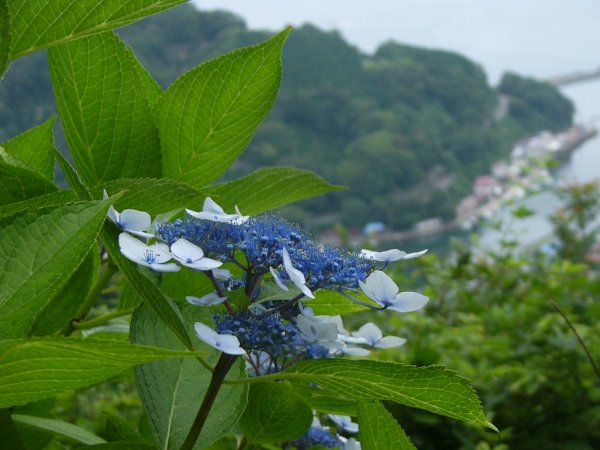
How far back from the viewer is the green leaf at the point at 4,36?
274mm

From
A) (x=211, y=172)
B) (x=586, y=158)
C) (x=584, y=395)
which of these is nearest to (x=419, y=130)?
(x=586, y=158)

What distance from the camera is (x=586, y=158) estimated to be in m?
7.67

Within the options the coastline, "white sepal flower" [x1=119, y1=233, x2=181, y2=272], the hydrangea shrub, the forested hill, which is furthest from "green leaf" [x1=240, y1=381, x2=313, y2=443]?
the forested hill

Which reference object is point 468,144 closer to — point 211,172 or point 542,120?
point 542,120

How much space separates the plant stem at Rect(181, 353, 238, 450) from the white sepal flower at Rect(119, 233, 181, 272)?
49 millimetres

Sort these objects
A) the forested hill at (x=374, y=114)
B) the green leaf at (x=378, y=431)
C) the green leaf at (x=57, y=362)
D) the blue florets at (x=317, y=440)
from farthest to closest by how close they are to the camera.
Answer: the forested hill at (x=374, y=114)
the blue florets at (x=317, y=440)
the green leaf at (x=378, y=431)
the green leaf at (x=57, y=362)

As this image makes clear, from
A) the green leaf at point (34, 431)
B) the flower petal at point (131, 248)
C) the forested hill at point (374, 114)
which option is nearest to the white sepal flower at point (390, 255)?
the flower petal at point (131, 248)

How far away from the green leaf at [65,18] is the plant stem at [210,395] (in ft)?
0.52

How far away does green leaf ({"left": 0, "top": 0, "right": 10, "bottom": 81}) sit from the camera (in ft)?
0.90

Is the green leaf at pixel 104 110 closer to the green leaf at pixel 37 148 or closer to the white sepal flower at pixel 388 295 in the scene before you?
Answer: the green leaf at pixel 37 148

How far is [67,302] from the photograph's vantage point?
381 millimetres

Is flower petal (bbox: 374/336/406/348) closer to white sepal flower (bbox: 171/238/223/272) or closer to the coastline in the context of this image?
white sepal flower (bbox: 171/238/223/272)

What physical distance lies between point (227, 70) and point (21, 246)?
0.17 m

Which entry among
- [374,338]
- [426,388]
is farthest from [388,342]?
[426,388]
